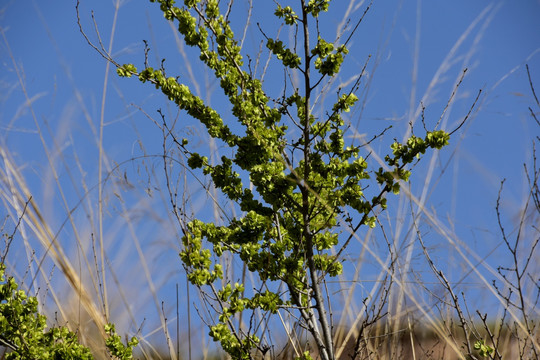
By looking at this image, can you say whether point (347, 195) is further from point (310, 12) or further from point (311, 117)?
point (310, 12)

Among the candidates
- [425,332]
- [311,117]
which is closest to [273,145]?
[311,117]

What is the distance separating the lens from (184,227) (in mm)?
3012

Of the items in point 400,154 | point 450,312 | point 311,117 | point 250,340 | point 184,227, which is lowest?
point 250,340

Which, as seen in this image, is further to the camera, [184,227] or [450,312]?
[450,312]

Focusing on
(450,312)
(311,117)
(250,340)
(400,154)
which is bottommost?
(250,340)

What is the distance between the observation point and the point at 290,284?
316 centimetres

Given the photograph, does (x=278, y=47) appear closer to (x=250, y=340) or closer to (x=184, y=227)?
(x=184, y=227)

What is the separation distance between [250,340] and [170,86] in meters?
1.55

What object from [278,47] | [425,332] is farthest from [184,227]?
[425,332]

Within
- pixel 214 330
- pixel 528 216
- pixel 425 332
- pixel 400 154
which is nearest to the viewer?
pixel 214 330

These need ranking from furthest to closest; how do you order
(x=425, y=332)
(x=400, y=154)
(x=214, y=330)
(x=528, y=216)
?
(x=425, y=332) < (x=528, y=216) < (x=400, y=154) < (x=214, y=330)

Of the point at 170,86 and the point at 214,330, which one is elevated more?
the point at 170,86

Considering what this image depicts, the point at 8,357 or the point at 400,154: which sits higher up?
the point at 400,154

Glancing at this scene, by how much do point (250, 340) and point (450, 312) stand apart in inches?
61.5
